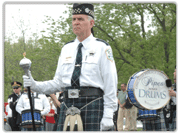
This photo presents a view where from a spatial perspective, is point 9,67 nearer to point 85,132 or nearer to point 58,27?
point 58,27

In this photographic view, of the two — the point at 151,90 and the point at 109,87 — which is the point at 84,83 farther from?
the point at 151,90

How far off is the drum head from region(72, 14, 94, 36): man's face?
328 cm

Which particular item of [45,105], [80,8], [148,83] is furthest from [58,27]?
[80,8]

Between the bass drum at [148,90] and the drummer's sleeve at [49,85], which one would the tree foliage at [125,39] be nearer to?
the bass drum at [148,90]

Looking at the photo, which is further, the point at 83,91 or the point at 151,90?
the point at 151,90

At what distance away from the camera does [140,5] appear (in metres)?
16.5

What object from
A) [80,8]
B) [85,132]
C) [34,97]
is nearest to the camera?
[85,132]

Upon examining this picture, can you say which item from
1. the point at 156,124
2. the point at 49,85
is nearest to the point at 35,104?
the point at 156,124

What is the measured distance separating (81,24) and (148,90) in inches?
142

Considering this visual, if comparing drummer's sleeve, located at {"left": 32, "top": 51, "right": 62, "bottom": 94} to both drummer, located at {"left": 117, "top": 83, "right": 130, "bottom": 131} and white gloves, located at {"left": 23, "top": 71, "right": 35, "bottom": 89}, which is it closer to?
white gloves, located at {"left": 23, "top": 71, "right": 35, "bottom": 89}

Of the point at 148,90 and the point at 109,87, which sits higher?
the point at 109,87

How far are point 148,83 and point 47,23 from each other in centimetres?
1281

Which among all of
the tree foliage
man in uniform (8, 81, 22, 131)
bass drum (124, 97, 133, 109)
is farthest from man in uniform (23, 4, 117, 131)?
the tree foliage

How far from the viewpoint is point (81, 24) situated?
378cm
